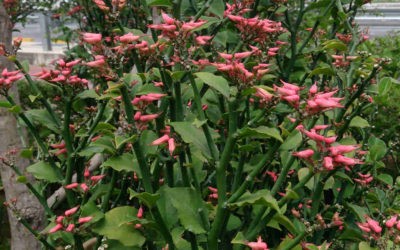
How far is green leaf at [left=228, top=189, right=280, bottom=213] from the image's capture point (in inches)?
59.9

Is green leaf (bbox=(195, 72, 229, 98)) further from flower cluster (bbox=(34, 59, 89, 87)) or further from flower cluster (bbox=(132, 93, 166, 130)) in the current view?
flower cluster (bbox=(34, 59, 89, 87))

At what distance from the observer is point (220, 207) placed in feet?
5.44

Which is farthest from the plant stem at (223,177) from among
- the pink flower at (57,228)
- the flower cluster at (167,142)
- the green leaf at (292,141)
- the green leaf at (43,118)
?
the green leaf at (43,118)

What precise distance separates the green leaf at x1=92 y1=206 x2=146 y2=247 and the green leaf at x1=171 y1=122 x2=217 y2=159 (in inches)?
15.2

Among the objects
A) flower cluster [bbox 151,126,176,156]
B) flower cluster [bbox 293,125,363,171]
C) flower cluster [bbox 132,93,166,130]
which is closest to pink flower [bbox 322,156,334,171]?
flower cluster [bbox 293,125,363,171]

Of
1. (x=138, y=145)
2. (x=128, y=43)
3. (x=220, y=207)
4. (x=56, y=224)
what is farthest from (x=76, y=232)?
(x=128, y=43)

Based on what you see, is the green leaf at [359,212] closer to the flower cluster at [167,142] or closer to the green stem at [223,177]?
the green stem at [223,177]

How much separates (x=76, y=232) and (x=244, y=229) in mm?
689

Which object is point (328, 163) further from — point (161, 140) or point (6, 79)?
point (6, 79)

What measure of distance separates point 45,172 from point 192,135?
0.82 meters

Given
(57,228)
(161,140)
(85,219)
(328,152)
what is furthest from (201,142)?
(57,228)

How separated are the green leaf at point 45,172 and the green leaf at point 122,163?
0.42 meters

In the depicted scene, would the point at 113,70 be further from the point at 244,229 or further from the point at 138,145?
the point at 244,229

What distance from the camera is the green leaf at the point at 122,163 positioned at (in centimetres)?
184
